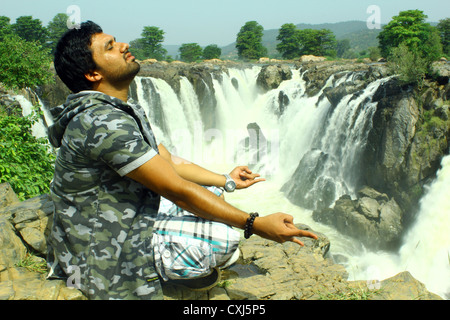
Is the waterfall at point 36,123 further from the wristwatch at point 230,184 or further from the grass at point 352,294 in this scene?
the grass at point 352,294

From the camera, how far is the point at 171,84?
Result: 1675cm

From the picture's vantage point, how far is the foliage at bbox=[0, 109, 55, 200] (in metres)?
4.43

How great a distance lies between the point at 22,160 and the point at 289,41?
5874cm

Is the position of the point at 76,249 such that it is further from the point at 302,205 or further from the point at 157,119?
the point at 157,119

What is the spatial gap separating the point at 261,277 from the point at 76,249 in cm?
177

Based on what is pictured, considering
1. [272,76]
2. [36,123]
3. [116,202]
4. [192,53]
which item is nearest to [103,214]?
[116,202]

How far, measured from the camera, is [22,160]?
4.77m

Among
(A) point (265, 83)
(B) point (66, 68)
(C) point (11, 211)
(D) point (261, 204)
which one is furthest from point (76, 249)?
(A) point (265, 83)

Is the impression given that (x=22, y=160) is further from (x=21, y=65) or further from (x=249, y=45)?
(x=249, y=45)

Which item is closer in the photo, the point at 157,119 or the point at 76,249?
the point at 76,249

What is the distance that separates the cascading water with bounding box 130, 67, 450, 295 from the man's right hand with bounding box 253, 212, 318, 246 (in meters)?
7.12

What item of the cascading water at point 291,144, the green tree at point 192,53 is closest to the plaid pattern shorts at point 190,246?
the cascading water at point 291,144

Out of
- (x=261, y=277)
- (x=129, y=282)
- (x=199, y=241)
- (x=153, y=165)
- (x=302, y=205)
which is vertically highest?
(x=153, y=165)

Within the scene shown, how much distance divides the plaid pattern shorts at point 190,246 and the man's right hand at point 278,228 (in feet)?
0.68
